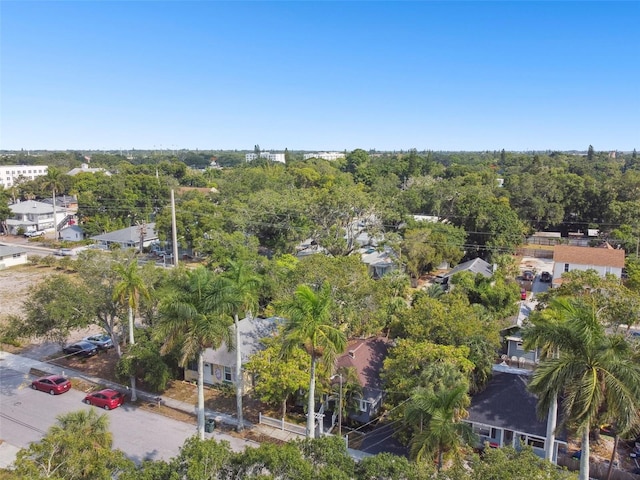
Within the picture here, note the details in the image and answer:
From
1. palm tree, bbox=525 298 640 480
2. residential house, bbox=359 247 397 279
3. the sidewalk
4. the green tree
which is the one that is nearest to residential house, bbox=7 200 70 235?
the sidewalk

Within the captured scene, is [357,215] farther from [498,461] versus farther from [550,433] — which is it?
[498,461]

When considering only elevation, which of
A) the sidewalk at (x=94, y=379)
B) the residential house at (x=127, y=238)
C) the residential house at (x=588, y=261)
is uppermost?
the residential house at (x=588, y=261)

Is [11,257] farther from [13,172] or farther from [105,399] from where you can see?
[13,172]

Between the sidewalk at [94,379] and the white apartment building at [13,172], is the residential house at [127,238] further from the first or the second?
the white apartment building at [13,172]

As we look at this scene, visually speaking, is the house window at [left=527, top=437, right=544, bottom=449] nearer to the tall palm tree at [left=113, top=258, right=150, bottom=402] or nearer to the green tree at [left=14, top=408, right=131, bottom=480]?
the green tree at [left=14, top=408, right=131, bottom=480]

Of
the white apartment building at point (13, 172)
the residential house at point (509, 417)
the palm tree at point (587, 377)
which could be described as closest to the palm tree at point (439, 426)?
the palm tree at point (587, 377)

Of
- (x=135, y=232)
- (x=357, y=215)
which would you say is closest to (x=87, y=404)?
(x=357, y=215)
